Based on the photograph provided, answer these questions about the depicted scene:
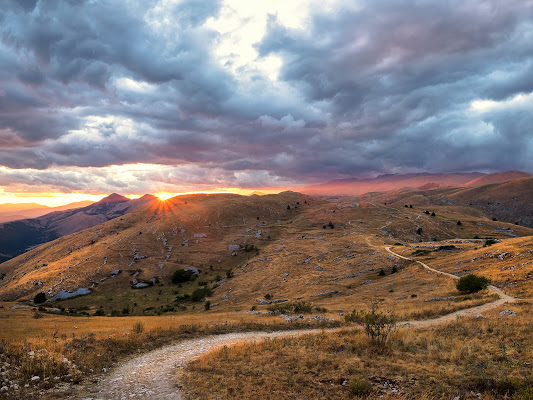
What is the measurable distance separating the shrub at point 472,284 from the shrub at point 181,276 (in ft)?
268

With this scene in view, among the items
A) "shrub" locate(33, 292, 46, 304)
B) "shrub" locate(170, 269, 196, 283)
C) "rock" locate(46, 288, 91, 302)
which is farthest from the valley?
"shrub" locate(33, 292, 46, 304)

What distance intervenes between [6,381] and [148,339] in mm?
9954

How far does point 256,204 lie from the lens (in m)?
182

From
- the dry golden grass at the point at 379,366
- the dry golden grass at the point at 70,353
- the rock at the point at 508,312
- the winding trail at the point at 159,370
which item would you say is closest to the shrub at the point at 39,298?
the dry golden grass at the point at 70,353

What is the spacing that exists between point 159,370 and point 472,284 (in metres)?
37.2

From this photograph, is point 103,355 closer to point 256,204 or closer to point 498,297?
point 498,297

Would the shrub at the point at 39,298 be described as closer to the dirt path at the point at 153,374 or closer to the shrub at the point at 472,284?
the dirt path at the point at 153,374

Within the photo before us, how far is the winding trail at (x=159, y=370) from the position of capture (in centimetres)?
1205

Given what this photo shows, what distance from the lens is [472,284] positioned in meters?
33.8

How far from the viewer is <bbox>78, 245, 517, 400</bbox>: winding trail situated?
1205cm

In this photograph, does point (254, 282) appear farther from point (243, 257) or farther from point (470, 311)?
point (470, 311)

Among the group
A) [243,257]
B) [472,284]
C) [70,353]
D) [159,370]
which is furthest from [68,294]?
[472,284]

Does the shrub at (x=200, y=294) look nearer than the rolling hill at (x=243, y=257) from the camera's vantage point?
No

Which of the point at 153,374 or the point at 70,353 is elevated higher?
the point at 70,353
